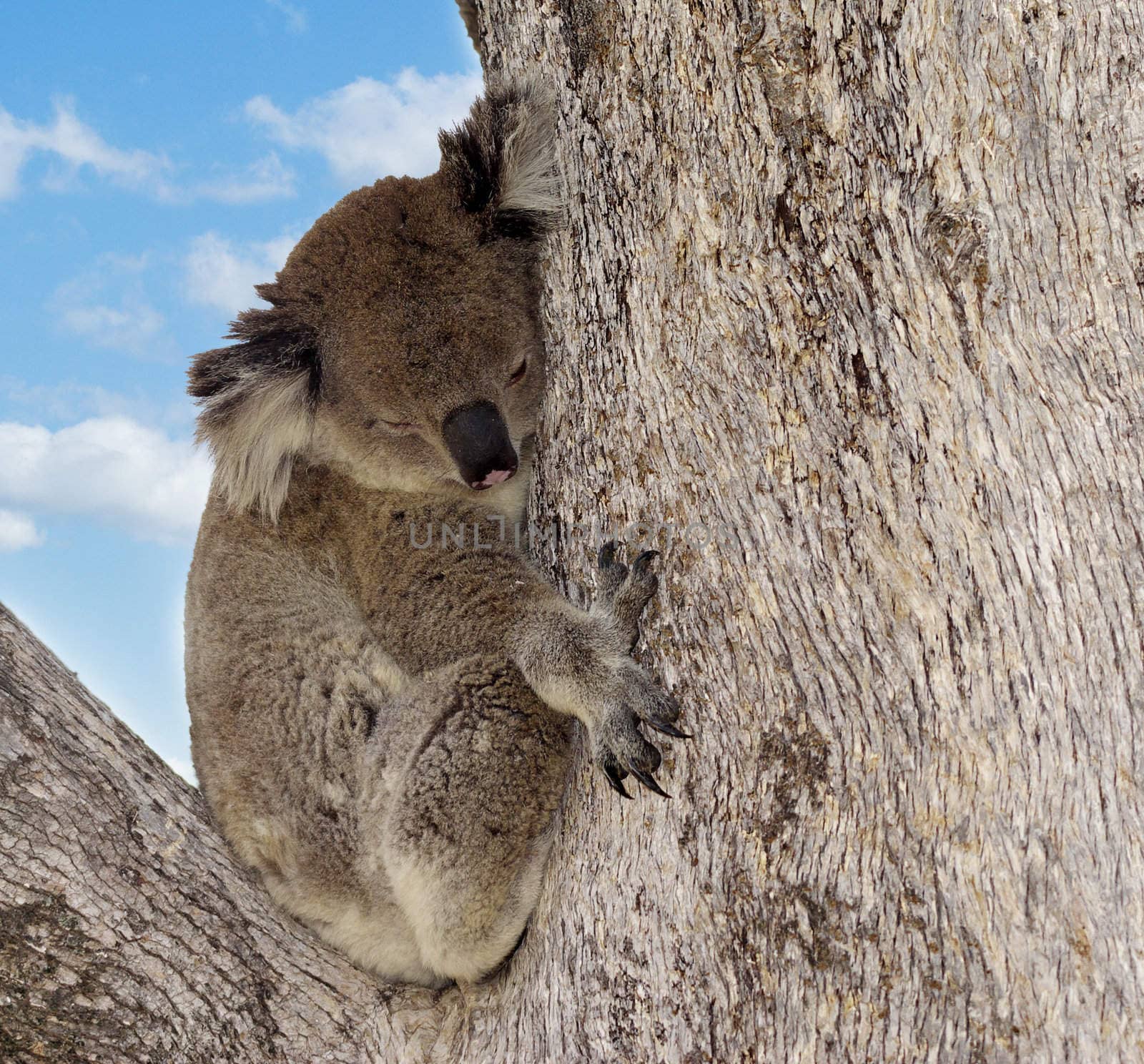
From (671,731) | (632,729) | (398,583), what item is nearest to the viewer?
(671,731)

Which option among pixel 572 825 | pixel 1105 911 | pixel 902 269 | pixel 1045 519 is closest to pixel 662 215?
pixel 902 269

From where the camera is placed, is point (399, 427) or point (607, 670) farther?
point (399, 427)

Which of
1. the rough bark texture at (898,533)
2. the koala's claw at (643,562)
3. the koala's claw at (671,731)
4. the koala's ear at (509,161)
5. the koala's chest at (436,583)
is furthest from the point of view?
the koala's chest at (436,583)

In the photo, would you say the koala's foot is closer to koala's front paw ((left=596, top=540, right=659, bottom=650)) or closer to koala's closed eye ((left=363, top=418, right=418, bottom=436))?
koala's front paw ((left=596, top=540, right=659, bottom=650))

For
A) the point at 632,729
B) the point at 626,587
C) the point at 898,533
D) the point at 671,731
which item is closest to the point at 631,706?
the point at 632,729

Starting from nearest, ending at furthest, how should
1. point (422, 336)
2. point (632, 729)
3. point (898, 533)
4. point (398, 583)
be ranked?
point (898, 533)
point (632, 729)
point (422, 336)
point (398, 583)

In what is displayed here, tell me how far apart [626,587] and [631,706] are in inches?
12.0

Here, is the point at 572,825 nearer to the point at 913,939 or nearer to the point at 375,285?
the point at 913,939

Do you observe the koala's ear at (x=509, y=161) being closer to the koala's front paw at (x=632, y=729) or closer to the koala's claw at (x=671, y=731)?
the koala's front paw at (x=632, y=729)

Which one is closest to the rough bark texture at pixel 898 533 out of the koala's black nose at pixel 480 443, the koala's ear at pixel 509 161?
the koala's ear at pixel 509 161

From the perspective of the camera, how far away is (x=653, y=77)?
249 cm

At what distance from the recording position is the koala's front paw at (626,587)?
2574mm

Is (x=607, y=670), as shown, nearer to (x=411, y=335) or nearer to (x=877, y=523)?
(x=877, y=523)

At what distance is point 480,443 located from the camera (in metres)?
3.03
